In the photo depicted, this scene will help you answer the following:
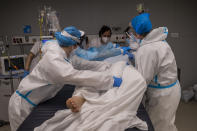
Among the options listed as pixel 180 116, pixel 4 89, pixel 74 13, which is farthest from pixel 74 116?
pixel 74 13

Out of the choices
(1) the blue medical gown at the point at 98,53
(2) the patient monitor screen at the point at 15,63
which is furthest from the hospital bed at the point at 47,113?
(2) the patient monitor screen at the point at 15,63

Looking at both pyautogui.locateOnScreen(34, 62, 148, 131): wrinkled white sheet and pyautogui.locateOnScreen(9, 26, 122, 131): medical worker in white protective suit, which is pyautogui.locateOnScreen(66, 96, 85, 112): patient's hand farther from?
pyautogui.locateOnScreen(9, 26, 122, 131): medical worker in white protective suit

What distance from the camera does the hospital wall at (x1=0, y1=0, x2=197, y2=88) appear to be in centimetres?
301

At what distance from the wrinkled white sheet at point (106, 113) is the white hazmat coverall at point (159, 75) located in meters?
0.29

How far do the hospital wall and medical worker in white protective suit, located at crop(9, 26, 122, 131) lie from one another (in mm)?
1927

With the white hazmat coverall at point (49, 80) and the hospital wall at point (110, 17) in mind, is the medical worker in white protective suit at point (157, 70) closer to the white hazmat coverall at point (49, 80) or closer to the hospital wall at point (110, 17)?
the white hazmat coverall at point (49, 80)

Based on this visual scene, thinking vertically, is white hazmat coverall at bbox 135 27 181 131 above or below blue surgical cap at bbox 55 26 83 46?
below

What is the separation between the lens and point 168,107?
1.52 metres

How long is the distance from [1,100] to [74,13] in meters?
2.07

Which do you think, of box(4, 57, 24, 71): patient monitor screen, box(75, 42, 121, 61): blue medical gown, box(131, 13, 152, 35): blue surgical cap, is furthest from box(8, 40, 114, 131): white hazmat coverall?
box(4, 57, 24, 71): patient monitor screen


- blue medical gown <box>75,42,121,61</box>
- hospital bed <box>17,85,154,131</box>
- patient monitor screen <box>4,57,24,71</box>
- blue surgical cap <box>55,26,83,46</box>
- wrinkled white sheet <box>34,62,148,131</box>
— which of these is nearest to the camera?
wrinkled white sheet <box>34,62,148,131</box>

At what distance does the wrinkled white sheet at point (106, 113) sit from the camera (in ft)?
3.21

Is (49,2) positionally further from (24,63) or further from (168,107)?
(168,107)

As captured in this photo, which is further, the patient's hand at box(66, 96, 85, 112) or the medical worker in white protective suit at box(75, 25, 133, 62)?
the medical worker in white protective suit at box(75, 25, 133, 62)
